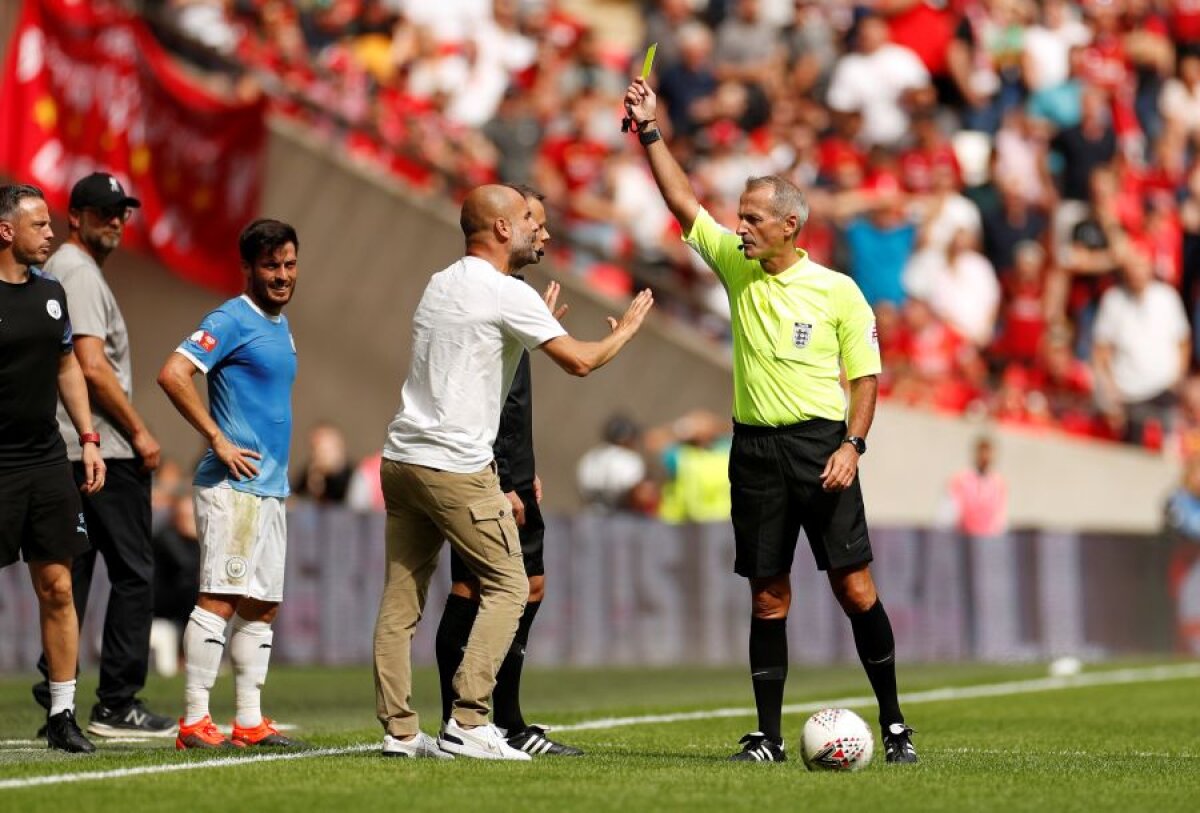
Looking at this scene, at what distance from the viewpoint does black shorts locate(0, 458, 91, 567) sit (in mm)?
9758

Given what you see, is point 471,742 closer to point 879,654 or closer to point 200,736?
point 200,736

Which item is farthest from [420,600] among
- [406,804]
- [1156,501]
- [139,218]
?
[1156,501]

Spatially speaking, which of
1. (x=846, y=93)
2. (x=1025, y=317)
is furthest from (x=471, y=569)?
(x=846, y=93)

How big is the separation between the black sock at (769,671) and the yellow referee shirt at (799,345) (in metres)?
0.88

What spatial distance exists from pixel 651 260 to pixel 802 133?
2.46 m

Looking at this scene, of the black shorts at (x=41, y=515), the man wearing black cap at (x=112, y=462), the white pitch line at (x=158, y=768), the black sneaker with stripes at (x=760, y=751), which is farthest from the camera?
the man wearing black cap at (x=112, y=462)

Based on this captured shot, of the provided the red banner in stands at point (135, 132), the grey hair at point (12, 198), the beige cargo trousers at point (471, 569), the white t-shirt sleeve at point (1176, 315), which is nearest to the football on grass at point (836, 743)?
the beige cargo trousers at point (471, 569)

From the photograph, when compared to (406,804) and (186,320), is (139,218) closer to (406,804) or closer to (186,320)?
(186,320)

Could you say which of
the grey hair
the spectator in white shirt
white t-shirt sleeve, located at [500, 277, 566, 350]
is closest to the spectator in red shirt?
the spectator in white shirt

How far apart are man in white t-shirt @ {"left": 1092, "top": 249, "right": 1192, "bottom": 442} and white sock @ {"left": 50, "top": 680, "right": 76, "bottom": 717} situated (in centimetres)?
1390

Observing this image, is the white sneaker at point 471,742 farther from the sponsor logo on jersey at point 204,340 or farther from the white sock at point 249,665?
the sponsor logo on jersey at point 204,340

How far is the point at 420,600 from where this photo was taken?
9.77m

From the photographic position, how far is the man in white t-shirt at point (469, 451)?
9430mm

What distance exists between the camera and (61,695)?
9.92 meters
